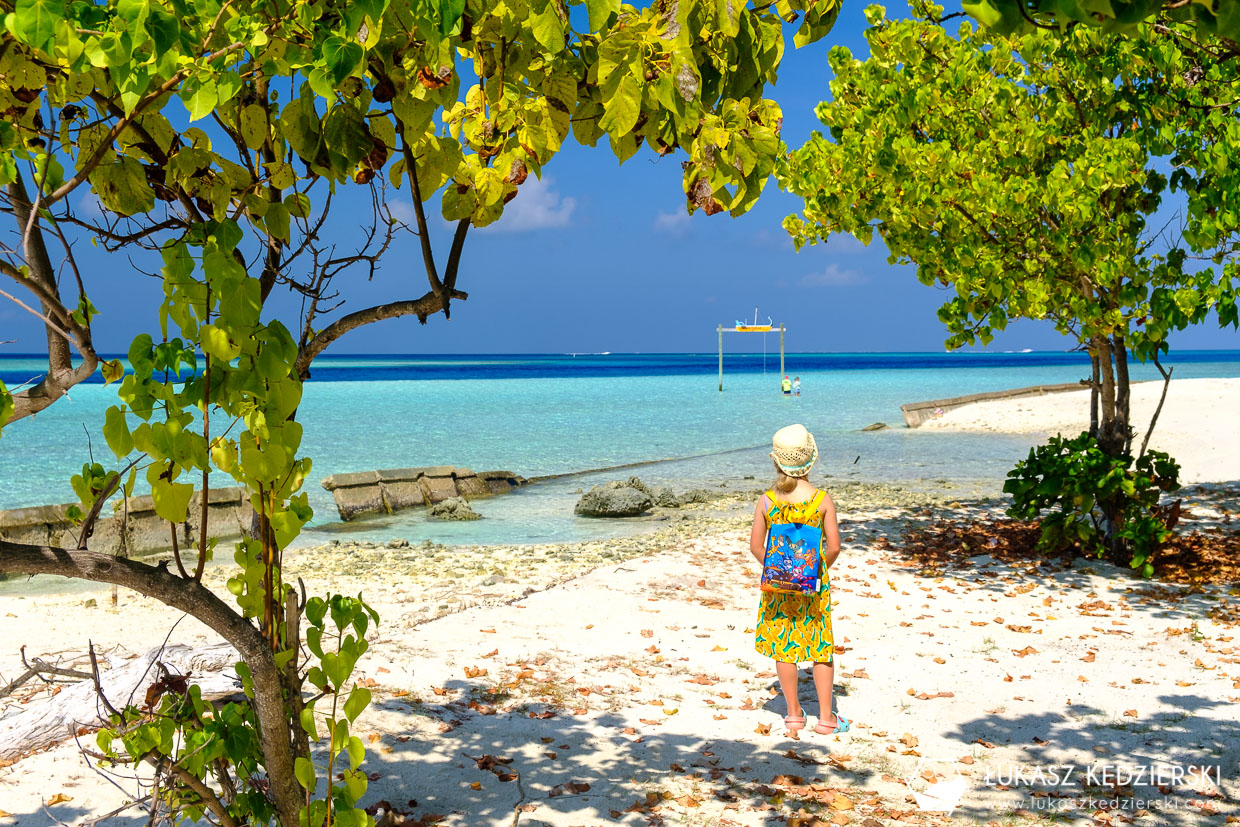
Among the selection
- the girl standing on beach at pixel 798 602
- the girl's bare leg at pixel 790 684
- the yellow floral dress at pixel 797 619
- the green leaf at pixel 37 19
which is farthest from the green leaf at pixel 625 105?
the girl's bare leg at pixel 790 684

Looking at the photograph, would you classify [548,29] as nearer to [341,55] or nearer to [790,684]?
[341,55]

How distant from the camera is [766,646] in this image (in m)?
5.35

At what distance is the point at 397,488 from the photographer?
55.8ft

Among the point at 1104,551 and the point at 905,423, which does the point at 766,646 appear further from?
the point at 905,423

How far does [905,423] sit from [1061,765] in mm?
30165

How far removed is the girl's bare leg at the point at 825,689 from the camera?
5.25 metres

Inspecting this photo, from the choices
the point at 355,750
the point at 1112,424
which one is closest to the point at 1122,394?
the point at 1112,424

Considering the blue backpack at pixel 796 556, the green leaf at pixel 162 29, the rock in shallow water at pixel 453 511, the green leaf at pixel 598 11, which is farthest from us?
the rock in shallow water at pixel 453 511

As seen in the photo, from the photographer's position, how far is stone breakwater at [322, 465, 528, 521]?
16359 mm

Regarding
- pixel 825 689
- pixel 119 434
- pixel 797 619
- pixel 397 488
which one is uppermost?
pixel 119 434

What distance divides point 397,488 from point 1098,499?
1206cm

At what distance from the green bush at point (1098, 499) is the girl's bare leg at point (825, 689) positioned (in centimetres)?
475

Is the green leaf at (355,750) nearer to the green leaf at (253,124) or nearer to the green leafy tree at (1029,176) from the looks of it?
the green leaf at (253,124)

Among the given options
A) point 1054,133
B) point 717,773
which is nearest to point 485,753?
point 717,773
